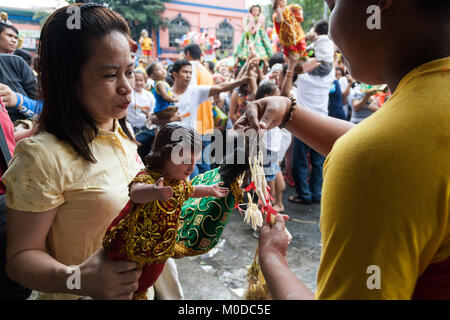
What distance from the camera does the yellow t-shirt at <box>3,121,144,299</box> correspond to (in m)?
1.00

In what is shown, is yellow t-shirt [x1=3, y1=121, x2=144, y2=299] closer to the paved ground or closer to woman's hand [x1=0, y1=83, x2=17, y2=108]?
woman's hand [x1=0, y1=83, x2=17, y2=108]

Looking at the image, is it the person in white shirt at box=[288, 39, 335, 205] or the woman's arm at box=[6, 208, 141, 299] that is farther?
the person in white shirt at box=[288, 39, 335, 205]

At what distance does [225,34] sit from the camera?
89.4ft

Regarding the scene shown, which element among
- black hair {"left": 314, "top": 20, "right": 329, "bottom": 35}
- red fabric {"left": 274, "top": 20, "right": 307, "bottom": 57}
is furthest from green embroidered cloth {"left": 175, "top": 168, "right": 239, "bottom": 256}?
black hair {"left": 314, "top": 20, "right": 329, "bottom": 35}

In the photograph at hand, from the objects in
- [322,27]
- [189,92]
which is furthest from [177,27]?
[189,92]

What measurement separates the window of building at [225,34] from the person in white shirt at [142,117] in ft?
76.9

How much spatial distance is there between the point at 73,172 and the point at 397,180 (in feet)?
3.38

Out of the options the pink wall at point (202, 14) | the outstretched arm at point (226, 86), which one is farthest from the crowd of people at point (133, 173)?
the pink wall at point (202, 14)

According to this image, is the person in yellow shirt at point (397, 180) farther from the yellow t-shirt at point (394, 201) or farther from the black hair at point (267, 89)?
the black hair at point (267, 89)

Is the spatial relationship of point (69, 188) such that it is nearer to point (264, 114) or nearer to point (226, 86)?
point (264, 114)

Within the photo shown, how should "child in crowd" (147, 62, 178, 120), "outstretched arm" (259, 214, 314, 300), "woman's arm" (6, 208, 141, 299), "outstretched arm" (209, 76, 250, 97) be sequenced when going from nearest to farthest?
"outstretched arm" (259, 214, 314, 300)
"woman's arm" (6, 208, 141, 299)
"child in crowd" (147, 62, 178, 120)
"outstretched arm" (209, 76, 250, 97)

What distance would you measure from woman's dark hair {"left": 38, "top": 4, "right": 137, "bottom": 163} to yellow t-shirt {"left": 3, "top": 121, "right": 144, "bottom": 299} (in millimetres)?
53

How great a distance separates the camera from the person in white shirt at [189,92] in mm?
4309
